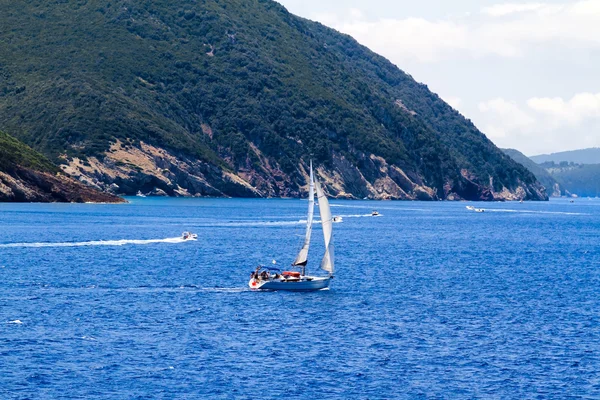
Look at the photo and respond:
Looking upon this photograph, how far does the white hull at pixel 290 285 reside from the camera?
79562 millimetres

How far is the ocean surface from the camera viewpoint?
4816cm

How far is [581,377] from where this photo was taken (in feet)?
166

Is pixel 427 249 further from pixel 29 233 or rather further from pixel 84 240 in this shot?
pixel 29 233

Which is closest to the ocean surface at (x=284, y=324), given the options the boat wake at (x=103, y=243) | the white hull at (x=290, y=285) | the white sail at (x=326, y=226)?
the boat wake at (x=103, y=243)

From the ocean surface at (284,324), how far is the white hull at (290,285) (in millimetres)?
1207

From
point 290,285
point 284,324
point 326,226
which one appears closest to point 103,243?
point 290,285

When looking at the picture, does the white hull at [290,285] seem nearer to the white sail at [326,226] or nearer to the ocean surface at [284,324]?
the ocean surface at [284,324]

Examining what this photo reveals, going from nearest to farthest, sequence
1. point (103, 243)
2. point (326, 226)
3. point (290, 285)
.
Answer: point (290, 285)
point (326, 226)
point (103, 243)

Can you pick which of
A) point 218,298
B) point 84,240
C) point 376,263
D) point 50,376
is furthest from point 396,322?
point 84,240

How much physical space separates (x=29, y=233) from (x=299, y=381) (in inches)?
3287

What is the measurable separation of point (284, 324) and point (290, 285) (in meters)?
16.6

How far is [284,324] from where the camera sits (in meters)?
63.4

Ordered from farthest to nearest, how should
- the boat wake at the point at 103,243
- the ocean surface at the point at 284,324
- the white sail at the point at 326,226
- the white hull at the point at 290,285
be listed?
1. the boat wake at the point at 103,243
2. the white sail at the point at 326,226
3. the white hull at the point at 290,285
4. the ocean surface at the point at 284,324

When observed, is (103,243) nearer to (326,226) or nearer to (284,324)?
(326,226)
